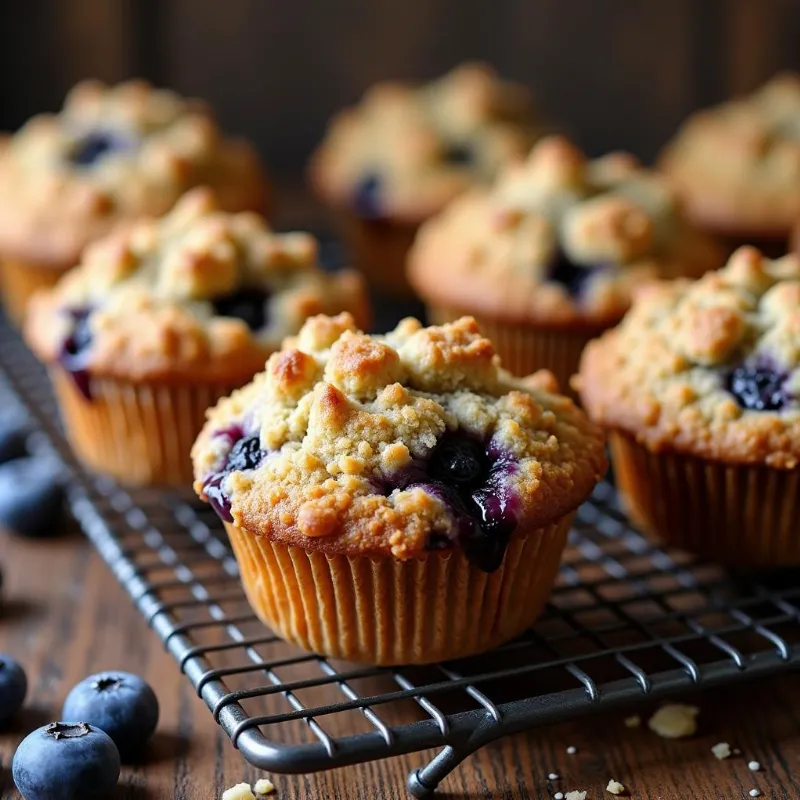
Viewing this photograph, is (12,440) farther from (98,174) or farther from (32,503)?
(98,174)

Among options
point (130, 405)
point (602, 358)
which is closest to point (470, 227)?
point (602, 358)

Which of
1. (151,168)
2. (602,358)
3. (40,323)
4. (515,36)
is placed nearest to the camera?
(602,358)

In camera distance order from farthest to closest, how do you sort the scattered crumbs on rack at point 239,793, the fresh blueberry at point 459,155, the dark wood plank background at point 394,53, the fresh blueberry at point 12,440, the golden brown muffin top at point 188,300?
the dark wood plank background at point 394,53 < the fresh blueberry at point 459,155 < the fresh blueberry at point 12,440 < the golden brown muffin top at point 188,300 < the scattered crumbs on rack at point 239,793

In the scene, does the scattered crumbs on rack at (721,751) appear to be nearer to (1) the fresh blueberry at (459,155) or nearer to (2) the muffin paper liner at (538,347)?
(2) the muffin paper liner at (538,347)

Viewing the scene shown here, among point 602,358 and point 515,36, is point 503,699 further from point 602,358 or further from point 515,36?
point 515,36

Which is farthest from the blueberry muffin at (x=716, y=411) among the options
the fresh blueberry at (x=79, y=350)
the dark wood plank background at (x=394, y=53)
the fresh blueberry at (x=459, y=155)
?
the dark wood plank background at (x=394, y=53)

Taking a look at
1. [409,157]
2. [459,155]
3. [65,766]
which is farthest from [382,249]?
[65,766]
